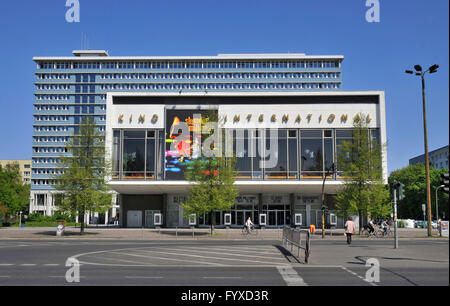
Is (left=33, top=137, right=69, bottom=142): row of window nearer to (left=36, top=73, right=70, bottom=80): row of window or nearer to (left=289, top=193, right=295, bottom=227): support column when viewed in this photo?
(left=36, top=73, right=70, bottom=80): row of window

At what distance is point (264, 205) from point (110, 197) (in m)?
20.6

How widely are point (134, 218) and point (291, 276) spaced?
1665 inches

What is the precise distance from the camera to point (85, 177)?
3909 centimetres

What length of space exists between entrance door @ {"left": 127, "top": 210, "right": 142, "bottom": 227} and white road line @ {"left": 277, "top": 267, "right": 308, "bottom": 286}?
132 ft

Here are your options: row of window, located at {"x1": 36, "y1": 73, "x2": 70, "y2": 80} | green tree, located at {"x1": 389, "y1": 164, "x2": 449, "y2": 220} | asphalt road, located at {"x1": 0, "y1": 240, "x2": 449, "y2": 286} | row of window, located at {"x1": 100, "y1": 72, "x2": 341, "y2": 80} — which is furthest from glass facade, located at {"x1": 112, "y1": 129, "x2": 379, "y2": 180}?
row of window, located at {"x1": 36, "y1": 73, "x2": 70, "y2": 80}

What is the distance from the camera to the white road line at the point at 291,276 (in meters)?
11.1

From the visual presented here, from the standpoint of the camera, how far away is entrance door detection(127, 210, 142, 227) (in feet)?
172

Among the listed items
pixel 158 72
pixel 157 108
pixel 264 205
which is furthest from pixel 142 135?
pixel 158 72

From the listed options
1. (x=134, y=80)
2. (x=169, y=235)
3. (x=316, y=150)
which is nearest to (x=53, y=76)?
(x=134, y=80)

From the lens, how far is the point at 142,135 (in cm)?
5053

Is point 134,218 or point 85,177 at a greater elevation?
point 85,177

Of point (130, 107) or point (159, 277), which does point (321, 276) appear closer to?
point (159, 277)

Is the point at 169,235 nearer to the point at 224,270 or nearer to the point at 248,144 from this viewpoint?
the point at 248,144

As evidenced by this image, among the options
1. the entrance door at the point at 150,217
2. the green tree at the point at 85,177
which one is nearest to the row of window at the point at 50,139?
the entrance door at the point at 150,217
